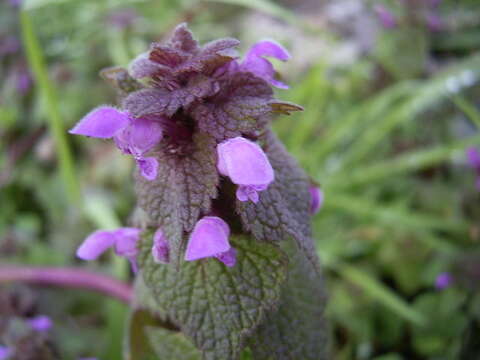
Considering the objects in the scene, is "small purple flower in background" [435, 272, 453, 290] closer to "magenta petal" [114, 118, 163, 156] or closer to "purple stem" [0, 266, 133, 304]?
"purple stem" [0, 266, 133, 304]

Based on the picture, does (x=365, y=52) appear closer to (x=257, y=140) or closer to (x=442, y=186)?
(x=442, y=186)

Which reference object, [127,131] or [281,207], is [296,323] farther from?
[127,131]

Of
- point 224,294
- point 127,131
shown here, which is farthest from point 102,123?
point 224,294

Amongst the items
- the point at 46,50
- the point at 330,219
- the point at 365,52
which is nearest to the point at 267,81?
the point at 330,219

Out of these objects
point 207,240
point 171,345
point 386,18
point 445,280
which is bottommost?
point 445,280

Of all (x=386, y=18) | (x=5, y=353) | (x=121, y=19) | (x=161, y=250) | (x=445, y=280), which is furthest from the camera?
(x=121, y=19)

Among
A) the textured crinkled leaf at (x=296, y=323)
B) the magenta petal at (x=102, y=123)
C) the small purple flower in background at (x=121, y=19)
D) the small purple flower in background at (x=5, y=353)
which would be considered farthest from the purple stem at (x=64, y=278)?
the small purple flower in background at (x=121, y=19)

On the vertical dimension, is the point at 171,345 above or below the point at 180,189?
below
